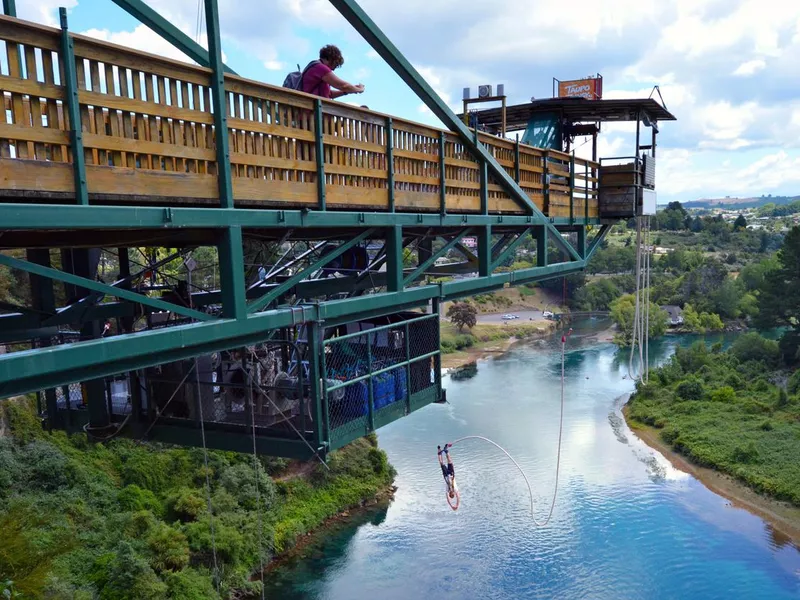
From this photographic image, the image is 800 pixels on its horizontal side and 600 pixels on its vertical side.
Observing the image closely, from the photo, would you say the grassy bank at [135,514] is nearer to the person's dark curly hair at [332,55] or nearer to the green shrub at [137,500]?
the green shrub at [137,500]

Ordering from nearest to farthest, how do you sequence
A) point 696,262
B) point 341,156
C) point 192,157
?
point 192,157 < point 341,156 < point 696,262

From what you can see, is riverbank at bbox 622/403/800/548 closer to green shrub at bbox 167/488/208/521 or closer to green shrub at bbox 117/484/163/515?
green shrub at bbox 167/488/208/521

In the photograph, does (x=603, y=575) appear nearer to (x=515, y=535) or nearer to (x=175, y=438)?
(x=515, y=535)

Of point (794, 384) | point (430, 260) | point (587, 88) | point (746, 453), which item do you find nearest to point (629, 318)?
point (794, 384)

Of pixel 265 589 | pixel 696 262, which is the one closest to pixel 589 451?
pixel 265 589

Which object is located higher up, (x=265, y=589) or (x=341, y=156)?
(x=341, y=156)

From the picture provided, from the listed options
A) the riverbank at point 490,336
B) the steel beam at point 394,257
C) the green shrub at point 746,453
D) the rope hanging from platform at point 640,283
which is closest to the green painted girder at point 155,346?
the steel beam at point 394,257
